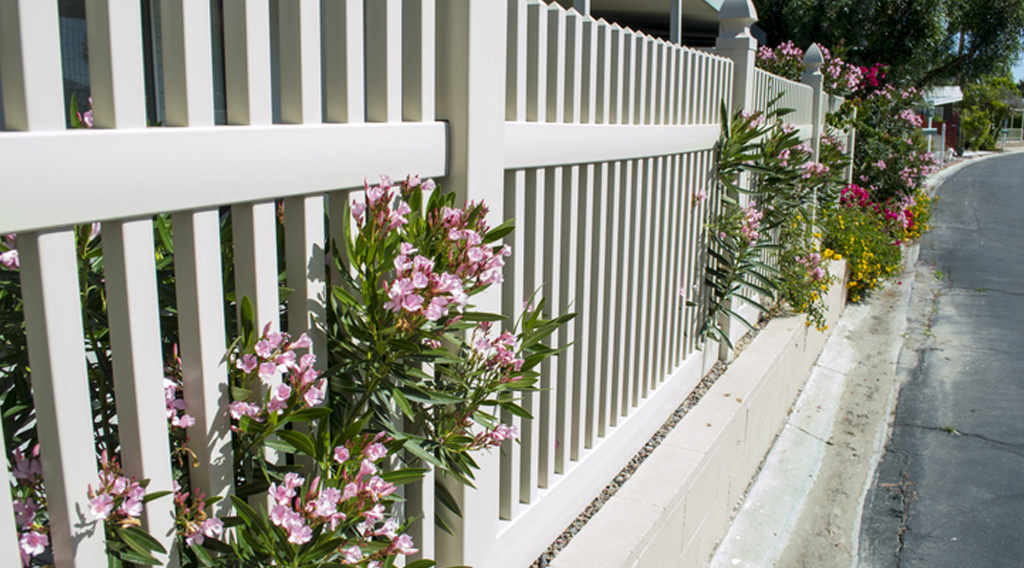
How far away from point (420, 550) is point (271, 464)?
653 mm

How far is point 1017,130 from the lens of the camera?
250 feet

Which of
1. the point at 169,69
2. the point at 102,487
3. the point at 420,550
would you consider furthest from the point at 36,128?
the point at 420,550

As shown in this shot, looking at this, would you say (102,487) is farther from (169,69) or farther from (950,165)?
(950,165)

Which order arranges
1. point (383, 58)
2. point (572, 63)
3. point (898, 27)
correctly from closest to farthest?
point (383, 58), point (572, 63), point (898, 27)

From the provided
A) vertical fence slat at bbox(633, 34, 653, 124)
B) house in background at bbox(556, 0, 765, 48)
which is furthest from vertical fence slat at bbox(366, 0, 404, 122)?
house in background at bbox(556, 0, 765, 48)

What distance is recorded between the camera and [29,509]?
4.19 feet

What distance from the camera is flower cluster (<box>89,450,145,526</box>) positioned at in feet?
4.11

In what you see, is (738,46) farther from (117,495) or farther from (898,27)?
(898,27)

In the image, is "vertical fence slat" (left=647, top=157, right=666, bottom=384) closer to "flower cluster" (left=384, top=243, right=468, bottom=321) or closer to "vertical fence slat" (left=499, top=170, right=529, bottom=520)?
"vertical fence slat" (left=499, top=170, right=529, bottom=520)

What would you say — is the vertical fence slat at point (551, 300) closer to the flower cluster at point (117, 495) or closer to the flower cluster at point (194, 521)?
the flower cluster at point (194, 521)

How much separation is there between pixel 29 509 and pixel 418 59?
1156 millimetres

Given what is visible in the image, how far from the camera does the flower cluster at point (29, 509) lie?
1218mm

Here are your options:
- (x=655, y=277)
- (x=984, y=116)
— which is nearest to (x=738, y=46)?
(x=655, y=277)

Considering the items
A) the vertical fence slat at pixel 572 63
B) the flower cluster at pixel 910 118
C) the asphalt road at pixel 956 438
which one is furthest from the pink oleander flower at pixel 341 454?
the flower cluster at pixel 910 118
